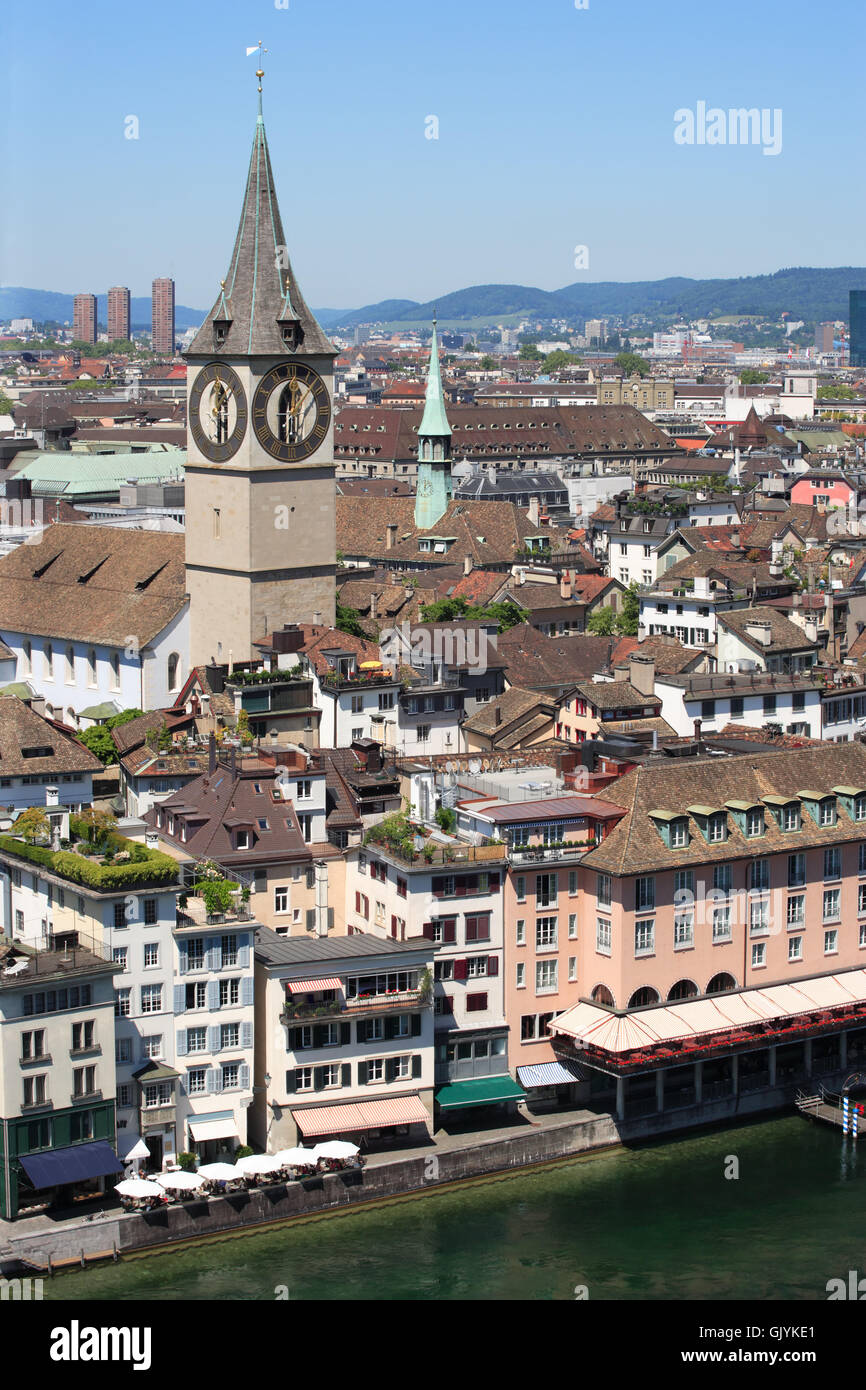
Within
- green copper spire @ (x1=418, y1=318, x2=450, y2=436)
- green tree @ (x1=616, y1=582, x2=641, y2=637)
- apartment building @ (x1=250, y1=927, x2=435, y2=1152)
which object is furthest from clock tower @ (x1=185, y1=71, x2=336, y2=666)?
green copper spire @ (x1=418, y1=318, x2=450, y2=436)

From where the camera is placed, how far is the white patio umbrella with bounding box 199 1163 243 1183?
51219 millimetres

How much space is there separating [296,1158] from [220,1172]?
1.82 m

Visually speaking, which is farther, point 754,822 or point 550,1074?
point 754,822

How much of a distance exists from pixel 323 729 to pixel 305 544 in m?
11.0

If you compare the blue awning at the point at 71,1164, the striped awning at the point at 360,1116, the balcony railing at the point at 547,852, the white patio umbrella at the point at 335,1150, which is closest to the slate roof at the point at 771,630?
the balcony railing at the point at 547,852

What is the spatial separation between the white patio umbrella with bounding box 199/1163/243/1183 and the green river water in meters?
1.34

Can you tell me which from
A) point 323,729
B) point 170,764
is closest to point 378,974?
point 170,764

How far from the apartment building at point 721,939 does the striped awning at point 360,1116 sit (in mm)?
4786

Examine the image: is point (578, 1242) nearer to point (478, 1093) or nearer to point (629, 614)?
point (478, 1093)

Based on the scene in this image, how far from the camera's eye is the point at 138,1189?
163 ft

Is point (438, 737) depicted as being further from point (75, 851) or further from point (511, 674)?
point (75, 851)

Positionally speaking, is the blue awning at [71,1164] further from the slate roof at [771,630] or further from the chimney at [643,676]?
the slate roof at [771,630]

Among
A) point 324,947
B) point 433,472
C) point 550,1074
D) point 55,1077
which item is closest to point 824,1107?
point 550,1074

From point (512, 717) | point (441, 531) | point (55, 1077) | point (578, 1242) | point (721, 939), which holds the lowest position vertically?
point (578, 1242)
